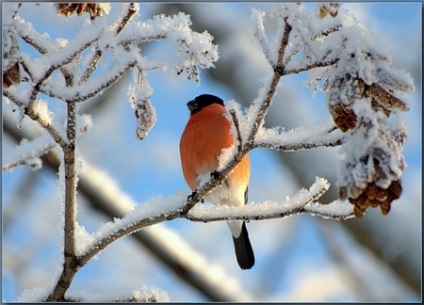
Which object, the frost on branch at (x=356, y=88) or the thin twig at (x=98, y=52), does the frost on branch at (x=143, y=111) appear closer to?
the thin twig at (x=98, y=52)

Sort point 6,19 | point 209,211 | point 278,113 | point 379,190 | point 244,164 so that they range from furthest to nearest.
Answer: point 278,113 → point 244,164 → point 209,211 → point 6,19 → point 379,190

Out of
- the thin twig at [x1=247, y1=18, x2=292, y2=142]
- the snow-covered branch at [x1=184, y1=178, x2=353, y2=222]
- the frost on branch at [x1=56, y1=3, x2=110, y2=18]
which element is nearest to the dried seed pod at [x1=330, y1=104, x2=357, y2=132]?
the thin twig at [x1=247, y1=18, x2=292, y2=142]

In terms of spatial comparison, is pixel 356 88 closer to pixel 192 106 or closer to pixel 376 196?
pixel 376 196

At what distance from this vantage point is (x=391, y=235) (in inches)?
94.4

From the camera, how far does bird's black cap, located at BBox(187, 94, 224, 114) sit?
2.82 metres

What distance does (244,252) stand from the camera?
2.81 m

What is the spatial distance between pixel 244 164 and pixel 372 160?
1.39 metres

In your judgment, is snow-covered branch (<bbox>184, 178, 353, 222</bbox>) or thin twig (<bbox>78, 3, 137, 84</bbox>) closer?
thin twig (<bbox>78, 3, 137, 84</bbox>)

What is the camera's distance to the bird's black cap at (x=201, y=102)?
2.82 meters

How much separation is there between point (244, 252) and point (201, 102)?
637mm

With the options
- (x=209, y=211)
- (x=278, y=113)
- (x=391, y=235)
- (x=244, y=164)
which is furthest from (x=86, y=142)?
(x=209, y=211)

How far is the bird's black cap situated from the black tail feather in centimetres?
55

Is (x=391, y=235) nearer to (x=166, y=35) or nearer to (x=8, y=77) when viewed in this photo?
(x=166, y=35)

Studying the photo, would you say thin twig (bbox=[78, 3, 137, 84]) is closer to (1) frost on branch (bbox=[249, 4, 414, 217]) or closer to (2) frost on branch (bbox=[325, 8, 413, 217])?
(1) frost on branch (bbox=[249, 4, 414, 217])
